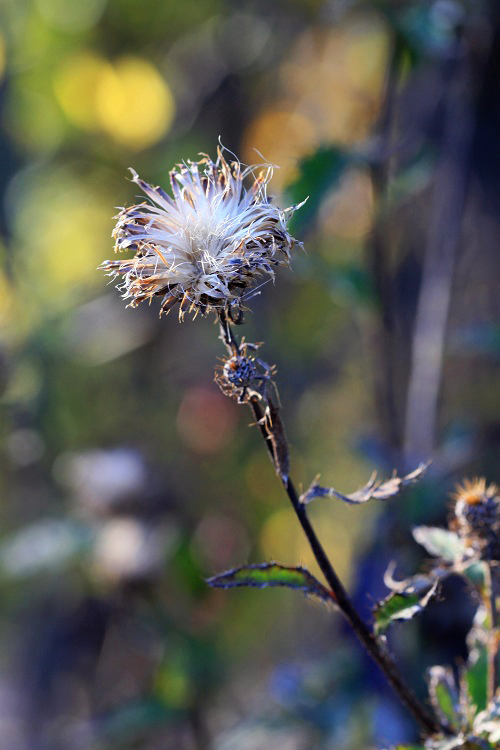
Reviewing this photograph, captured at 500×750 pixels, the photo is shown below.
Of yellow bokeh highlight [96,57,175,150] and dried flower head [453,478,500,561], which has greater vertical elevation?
yellow bokeh highlight [96,57,175,150]

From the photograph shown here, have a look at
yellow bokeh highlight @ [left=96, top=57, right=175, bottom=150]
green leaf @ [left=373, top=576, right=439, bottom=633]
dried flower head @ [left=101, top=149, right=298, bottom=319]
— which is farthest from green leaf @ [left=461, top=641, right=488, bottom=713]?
yellow bokeh highlight @ [left=96, top=57, right=175, bottom=150]

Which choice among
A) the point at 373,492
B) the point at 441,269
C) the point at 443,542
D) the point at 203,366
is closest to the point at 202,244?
the point at 373,492

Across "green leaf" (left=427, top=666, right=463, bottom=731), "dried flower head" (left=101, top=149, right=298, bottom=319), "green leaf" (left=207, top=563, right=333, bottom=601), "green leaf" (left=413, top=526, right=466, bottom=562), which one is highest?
"dried flower head" (left=101, top=149, right=298, bottom=319)

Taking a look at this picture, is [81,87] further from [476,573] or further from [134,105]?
[476,573]

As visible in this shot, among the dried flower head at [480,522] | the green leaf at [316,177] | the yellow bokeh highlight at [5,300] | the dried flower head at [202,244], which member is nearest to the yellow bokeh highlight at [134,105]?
the yellow bokeh highlight at [5,300]

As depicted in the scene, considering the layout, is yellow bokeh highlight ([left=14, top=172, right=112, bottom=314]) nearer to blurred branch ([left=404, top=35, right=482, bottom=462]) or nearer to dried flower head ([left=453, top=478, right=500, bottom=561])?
blurred branch ([left=404, top=35, right=482, bottom=462])

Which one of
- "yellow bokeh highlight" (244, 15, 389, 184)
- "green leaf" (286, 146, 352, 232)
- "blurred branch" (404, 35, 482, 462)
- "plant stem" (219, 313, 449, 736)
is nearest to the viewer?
"plant stem" (219, 313, 449, 736)

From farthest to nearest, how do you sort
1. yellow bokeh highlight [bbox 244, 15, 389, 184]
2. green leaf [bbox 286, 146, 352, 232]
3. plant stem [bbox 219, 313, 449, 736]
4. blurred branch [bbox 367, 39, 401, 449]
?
yellow bokeh highlight [bbox 244, 15, 389, 184]
blurred branch [bbox 367, 39, 401, 449]
green leaf [bbox 286, 146, 352, 232]
plant stem [bbox 219, 313, 449, 736]

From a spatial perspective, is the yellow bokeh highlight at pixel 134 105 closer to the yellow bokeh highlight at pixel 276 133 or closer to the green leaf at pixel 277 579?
the yellow bokeh highlight at pixel 276 133

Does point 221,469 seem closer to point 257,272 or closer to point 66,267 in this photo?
point 66,267
